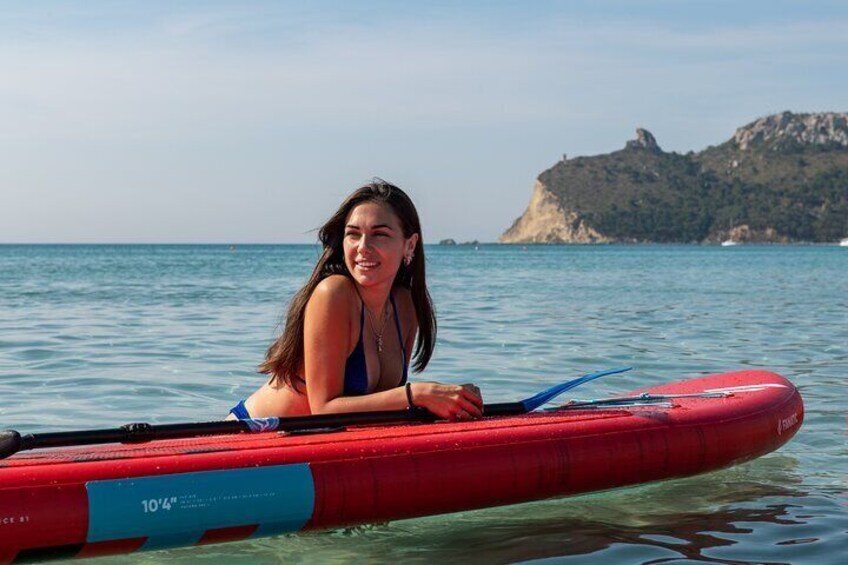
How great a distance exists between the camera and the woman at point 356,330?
13.5 feet

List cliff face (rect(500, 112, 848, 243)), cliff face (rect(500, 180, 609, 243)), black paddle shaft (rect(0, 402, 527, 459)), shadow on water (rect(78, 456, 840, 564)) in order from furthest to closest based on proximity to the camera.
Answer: cliff face (rect(500, 180, 609, 243)) → cliff face (rect(500, 112, 848, 243)) → shadow on water (rect(78, 456, 840, 564)) → black paddle shaft (rect(0, 402, 527, 459))

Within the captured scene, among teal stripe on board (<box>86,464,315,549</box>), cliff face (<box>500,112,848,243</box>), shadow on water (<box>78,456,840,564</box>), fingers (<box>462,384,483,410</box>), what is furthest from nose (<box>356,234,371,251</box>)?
cliff face (<box>500,112,848,243</box>)

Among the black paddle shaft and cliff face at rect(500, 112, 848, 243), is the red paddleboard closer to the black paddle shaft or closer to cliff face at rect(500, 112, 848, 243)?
the black paddle shaft

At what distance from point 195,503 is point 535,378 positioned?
547 cm

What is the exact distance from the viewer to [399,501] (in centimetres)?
384

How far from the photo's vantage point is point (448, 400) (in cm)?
430

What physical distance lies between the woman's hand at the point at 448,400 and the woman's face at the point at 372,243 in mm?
456

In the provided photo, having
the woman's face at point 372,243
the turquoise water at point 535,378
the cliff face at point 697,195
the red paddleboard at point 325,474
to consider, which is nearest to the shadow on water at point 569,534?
the turquoise water at point 535,378

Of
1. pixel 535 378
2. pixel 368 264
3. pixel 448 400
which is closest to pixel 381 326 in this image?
pixel 368 264

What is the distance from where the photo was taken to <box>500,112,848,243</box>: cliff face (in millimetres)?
120188

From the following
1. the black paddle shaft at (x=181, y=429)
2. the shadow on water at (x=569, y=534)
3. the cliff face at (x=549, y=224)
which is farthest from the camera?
the cliff face at (x=549, y=224)

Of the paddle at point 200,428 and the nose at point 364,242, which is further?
the nose at point 364,242

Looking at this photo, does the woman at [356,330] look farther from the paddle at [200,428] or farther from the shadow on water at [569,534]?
the shadow on water at [569,534]

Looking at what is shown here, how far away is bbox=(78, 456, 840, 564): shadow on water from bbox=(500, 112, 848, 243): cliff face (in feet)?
395
